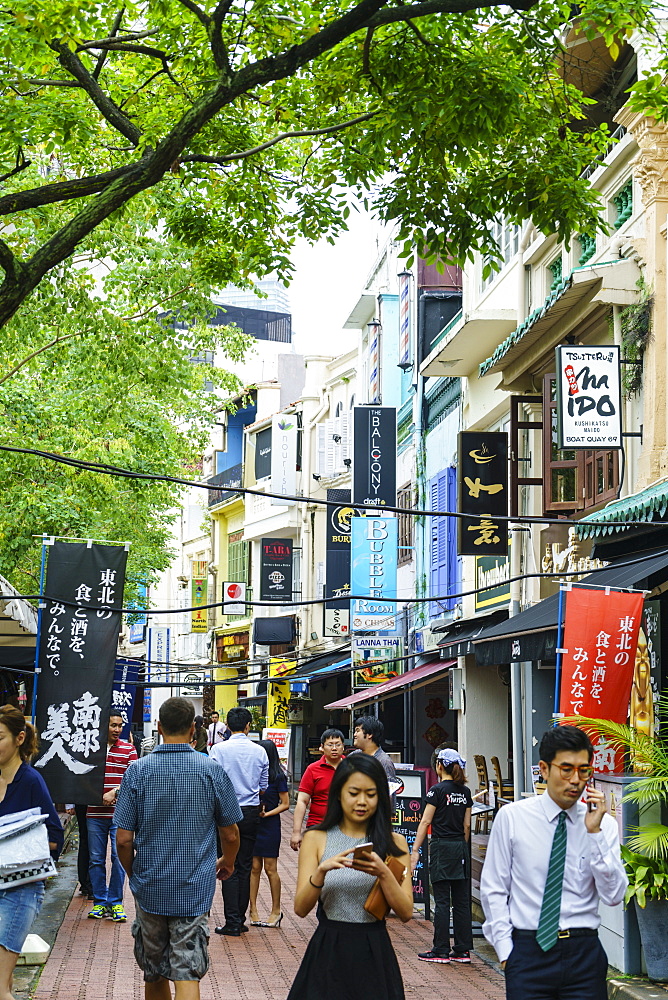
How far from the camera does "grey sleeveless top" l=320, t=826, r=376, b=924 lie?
200 inches

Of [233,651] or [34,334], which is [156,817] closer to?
[34,334]

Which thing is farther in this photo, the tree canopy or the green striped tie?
the tree canopy

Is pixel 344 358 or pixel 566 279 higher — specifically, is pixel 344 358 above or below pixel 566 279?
above

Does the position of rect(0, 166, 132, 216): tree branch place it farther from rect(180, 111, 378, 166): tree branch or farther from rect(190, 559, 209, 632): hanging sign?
rect(190, 559, 209, 632): hanging sign

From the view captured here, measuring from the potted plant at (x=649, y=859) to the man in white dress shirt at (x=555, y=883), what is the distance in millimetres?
3818

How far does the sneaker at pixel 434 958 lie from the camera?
1051cm

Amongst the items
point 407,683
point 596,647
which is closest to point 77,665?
point 596,647

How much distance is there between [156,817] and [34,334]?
11.3m

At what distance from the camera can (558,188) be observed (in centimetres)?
984

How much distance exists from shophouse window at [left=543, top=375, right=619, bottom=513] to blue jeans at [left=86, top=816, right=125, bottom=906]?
647 cm

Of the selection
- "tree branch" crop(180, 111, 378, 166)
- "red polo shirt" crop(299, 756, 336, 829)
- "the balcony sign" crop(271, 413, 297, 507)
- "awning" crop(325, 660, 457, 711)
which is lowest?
"red polo shirt" crop(299, 756, 336, 829)

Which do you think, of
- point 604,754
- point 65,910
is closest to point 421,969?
point 604,754

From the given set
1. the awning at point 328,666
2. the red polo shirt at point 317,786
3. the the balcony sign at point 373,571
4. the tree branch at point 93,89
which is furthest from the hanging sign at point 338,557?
the tree branch at point 93,89

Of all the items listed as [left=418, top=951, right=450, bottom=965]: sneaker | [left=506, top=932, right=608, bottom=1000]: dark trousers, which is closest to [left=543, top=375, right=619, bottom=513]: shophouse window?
[left=418, top=951, right=450, bottom=965]: sneaker
